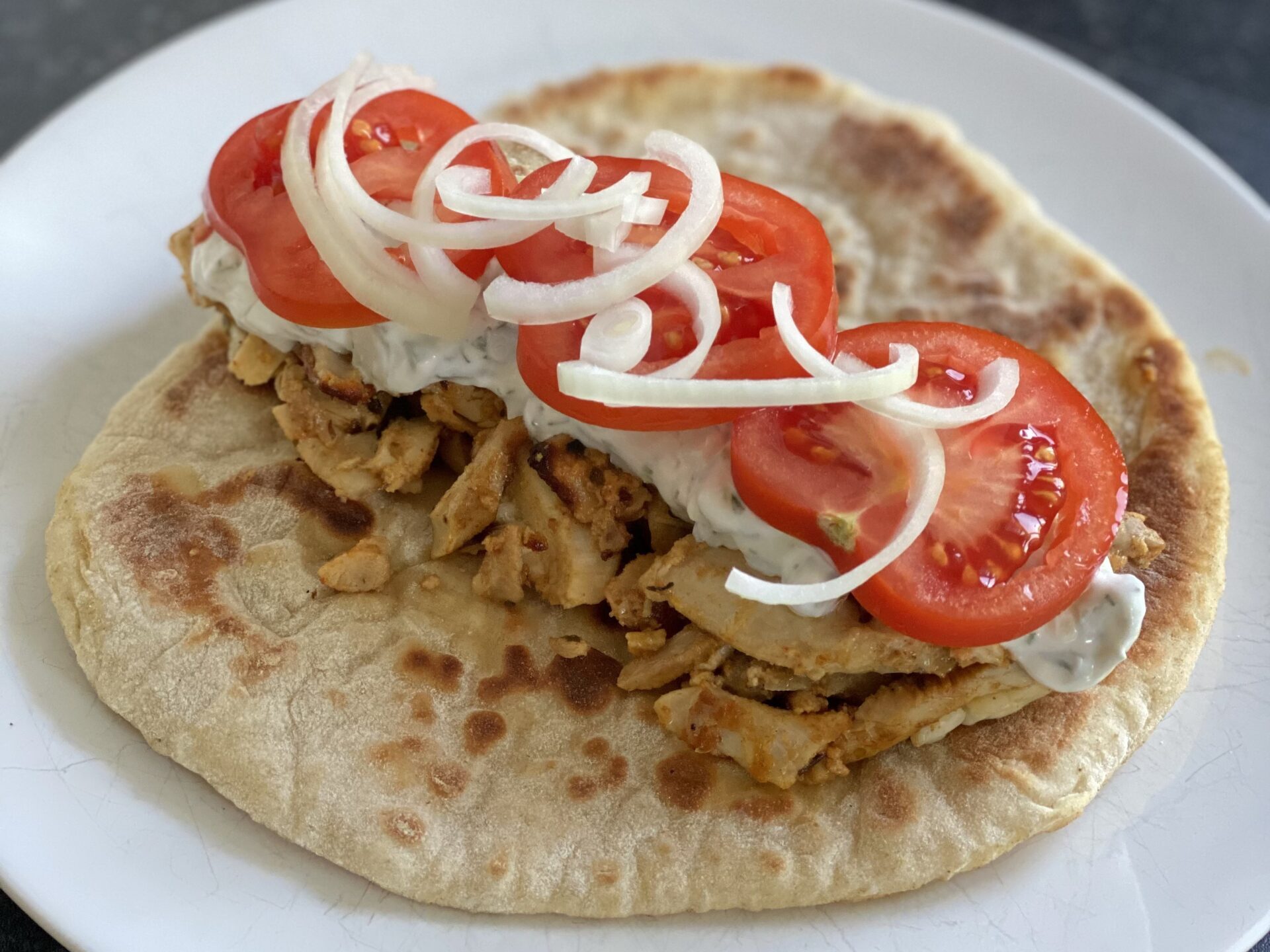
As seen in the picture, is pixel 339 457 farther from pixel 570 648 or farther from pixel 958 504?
pixel 958 504

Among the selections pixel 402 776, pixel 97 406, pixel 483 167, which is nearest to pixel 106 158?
pixel 97 406

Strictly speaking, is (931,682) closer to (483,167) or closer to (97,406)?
(483,167)

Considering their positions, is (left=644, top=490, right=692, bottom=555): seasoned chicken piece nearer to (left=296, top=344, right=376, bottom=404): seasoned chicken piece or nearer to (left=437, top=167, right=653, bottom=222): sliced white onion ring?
(left=437, top=167, right=653, bottom=222): sliced white onion ring

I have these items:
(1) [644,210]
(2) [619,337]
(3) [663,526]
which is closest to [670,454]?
(3) [663,526]

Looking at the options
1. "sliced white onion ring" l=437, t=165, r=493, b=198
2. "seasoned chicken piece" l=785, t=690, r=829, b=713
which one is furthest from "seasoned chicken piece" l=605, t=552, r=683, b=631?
"sliced white onion ring" l=437, t=165, r=493, b=198

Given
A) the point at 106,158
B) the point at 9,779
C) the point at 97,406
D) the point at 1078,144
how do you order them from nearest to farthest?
the point at 9,779, the point at 97,406, the point at 106,158, the point at 1078,144
